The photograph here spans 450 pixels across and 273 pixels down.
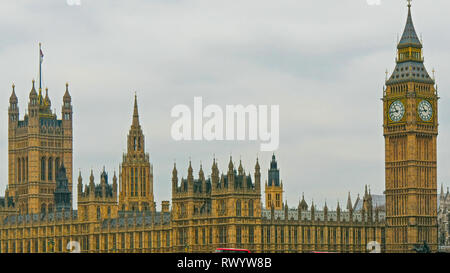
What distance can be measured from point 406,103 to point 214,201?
28.0 metres

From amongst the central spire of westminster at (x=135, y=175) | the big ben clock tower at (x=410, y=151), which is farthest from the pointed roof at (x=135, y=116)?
the big ben clock tower at (x=410, y=151)

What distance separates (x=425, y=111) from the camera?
162 m

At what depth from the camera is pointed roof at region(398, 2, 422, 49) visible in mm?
162500

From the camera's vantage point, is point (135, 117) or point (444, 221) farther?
point (135, 117)

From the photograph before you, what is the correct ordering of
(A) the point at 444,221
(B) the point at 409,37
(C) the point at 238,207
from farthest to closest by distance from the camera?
(A) the point at 444,221, (B) the point at 409,37, (C) the point at 238,207

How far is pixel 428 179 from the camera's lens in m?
162

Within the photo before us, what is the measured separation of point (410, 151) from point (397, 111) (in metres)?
5.51

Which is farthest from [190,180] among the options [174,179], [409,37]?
[409,37]

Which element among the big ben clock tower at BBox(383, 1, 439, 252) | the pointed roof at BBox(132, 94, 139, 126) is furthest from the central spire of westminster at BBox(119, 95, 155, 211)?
the big ben clock tower at BBox(383, 1, 439, 252)

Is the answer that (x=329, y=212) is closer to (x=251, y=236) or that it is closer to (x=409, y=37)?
(x=251, y=236)

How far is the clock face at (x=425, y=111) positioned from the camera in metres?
161
